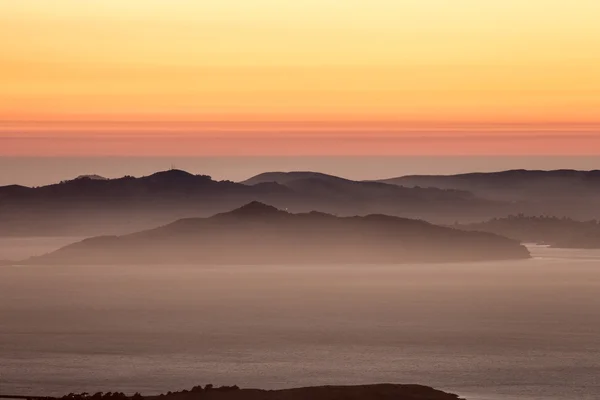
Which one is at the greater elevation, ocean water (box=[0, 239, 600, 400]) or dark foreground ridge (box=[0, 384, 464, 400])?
ocean water (box=[0, 239, 600, 400])

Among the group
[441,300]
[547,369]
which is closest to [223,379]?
[547,369]

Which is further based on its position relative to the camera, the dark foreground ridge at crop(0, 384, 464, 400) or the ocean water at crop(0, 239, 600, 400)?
the ocean water at crop(0, 239, 600, 400)

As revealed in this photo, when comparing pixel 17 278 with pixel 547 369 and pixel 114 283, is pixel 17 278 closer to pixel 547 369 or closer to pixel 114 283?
pixel 114 283

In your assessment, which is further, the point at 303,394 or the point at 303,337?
the point at 303,337

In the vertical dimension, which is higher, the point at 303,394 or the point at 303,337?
the point at 303,337
